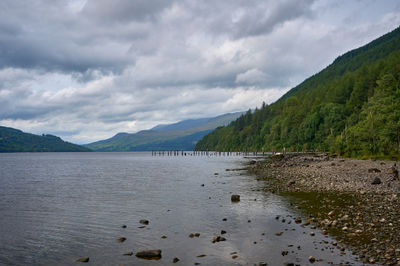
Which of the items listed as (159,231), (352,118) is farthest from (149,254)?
(352,118)

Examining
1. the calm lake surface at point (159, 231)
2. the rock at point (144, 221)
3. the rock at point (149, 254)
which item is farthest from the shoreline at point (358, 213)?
the rock at point (144, 221)

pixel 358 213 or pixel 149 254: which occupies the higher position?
pixel 358 213

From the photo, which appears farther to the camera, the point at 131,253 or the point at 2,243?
the point at 2,243

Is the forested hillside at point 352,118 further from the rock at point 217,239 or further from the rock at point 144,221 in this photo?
the rock at point 144,221

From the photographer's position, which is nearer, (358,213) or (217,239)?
(217,239)

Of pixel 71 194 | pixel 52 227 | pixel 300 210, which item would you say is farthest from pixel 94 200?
pixel 300 210

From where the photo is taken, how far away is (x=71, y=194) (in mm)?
37219

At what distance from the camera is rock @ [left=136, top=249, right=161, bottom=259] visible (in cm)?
1449

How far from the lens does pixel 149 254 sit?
14.6m

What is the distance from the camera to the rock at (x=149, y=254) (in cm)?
1449

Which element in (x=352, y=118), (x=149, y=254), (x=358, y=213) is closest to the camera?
(x=149, y=254)

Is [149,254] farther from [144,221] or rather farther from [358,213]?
[358,213]

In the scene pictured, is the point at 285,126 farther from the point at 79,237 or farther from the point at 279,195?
the point at 79,237

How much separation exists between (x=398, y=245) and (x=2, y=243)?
71.3 feet
